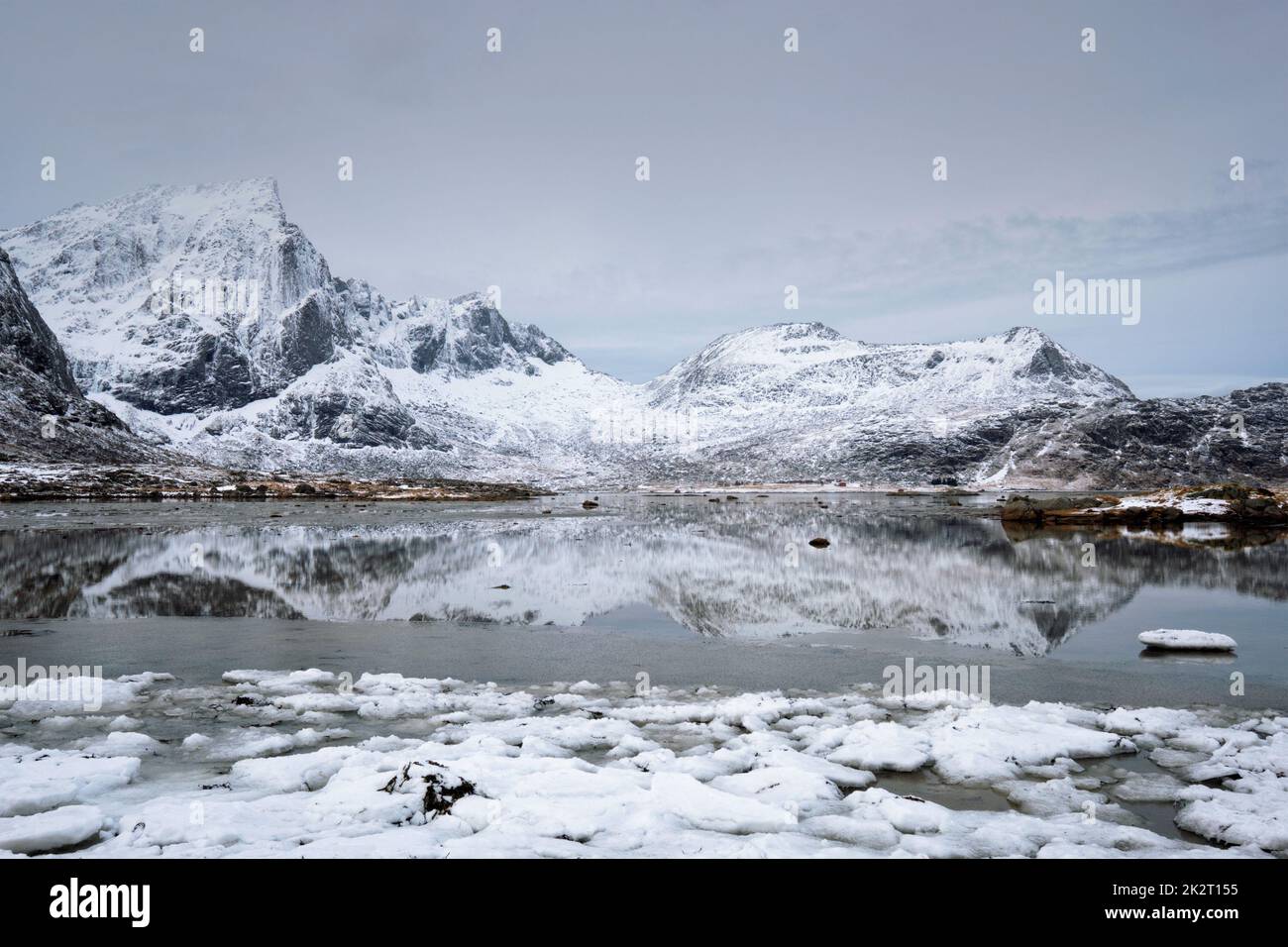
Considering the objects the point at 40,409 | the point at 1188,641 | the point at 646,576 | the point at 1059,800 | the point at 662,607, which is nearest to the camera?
the point at 1059,800

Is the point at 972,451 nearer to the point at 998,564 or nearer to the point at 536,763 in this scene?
the point at 998,564

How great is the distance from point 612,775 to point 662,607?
12.5 metres

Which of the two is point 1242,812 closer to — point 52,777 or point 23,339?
point 52,777

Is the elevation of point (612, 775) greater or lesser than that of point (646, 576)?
greater

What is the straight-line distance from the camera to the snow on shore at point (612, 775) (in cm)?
697

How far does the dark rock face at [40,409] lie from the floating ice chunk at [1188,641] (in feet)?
405

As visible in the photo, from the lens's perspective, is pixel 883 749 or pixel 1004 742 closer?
pixel 883 749

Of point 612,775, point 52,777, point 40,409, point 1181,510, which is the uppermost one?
point 40,409

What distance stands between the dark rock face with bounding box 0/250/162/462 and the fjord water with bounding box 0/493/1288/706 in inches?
3552

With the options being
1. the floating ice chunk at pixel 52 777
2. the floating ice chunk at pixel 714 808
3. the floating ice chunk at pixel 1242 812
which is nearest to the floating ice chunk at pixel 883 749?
the floating ice chunk at pixel 714 808

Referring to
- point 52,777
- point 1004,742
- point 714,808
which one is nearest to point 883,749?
point 1004,742

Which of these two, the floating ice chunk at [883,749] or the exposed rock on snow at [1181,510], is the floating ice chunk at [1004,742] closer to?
the floating ice chunk at [883,749]

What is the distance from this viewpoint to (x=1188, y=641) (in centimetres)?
1573

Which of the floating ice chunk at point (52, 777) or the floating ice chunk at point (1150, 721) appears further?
the floating ice chunk at point (1150, 721)
